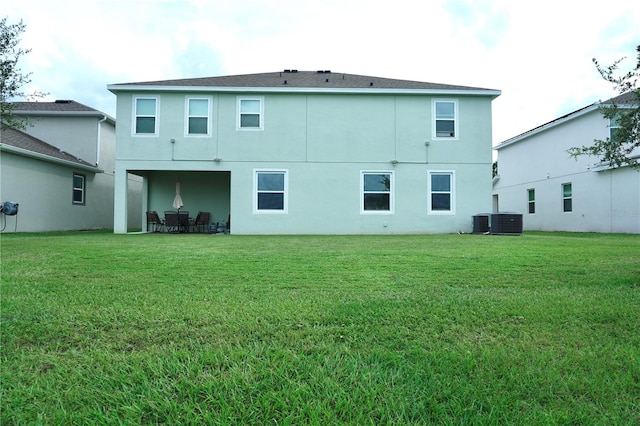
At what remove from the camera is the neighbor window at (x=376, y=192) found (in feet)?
43.4

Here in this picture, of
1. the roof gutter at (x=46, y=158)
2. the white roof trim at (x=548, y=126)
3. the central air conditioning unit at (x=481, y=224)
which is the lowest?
the central air conditioning unit at (x=481, y=224)

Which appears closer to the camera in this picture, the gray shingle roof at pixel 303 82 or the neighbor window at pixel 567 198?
the gray shingle roof at pixel 303 82

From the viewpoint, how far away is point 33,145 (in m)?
14.5

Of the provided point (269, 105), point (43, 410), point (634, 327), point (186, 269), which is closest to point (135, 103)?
point (269, 105)

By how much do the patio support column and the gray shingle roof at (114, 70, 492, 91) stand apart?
3213 mm

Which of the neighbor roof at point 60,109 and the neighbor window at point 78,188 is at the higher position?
the neighbor roof at point 60,109

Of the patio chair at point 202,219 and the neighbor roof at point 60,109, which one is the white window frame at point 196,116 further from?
the neighbor roof at point 60,109

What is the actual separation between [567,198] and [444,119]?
889cm

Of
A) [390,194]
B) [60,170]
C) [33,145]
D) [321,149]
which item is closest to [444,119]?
[390,194]

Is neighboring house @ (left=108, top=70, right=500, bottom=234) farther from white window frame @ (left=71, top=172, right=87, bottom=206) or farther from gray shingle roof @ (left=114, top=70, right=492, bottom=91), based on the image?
white window frame @ (left=71, top=172, right=87, bottom=206)

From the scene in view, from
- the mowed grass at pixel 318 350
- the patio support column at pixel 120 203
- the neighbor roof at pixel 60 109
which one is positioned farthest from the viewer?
the neighbor roof at pixel 60 109

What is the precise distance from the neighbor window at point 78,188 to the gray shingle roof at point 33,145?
65cm

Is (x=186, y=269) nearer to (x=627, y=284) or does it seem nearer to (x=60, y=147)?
(x=627, y=284)

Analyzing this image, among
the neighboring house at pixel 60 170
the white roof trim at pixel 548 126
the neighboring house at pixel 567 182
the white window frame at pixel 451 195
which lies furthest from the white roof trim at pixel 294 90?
the white roof trim at pixel 548 126
